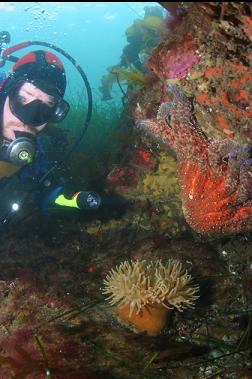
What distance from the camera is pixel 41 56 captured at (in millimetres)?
5992

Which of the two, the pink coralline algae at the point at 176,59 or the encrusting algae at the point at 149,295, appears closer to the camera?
the pink coralline algae at the point at 176,59

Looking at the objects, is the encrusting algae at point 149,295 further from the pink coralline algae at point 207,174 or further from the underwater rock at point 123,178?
the underwater rock at point 123,178

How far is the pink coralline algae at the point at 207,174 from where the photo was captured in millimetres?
3135

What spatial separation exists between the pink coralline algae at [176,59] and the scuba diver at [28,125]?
8.15 feet

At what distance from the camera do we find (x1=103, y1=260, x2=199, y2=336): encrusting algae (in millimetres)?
3197

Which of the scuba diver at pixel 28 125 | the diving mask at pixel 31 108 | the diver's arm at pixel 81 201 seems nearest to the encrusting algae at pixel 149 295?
the diver's arm at pixel 81 201

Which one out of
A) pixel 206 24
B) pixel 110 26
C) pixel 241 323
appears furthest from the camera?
pixel 110 26

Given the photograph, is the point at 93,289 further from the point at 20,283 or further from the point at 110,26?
the point at 110,26

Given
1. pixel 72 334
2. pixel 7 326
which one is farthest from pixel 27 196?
pixel 72 334

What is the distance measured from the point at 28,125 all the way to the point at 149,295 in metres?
3.83

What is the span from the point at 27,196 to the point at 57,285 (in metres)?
2.76

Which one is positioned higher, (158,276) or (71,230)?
(158,276)

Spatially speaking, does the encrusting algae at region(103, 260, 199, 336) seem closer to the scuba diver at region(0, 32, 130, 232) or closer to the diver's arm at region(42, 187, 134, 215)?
the diver's arm at region(42, 187, 134, 215)

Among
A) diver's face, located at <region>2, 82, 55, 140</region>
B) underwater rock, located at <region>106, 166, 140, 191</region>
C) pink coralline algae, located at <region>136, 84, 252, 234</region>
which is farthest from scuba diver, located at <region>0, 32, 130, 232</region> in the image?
pink coralline algae, located at <region>136, 84, 252, 234</region>
